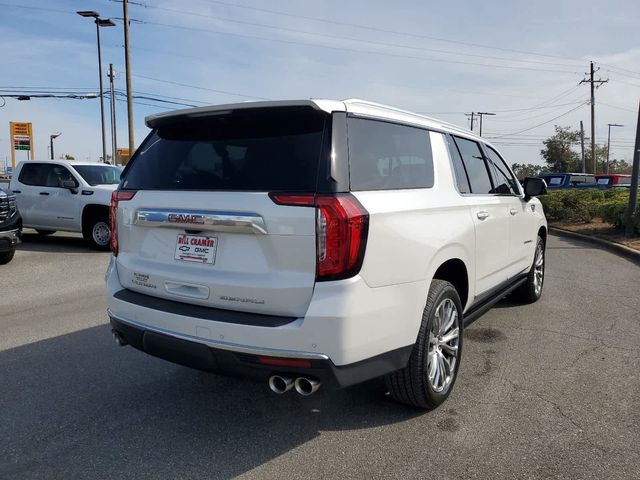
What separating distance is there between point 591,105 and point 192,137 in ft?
162

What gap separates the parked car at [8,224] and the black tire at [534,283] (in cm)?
779

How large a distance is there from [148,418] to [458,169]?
9.15ft

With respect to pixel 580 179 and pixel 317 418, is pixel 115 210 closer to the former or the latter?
pixel 317 418

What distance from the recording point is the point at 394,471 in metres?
2.71

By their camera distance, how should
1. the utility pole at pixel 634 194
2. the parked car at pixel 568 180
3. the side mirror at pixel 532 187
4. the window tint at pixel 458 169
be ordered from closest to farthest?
the window tint at pixel 458 169, the side mirror at pixel 532 187, the utility pole at pixel 634 194, the parked car at pixel 568 180

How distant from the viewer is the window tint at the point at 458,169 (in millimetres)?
3842

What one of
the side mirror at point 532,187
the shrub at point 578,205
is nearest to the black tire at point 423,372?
the side mirror at point 532,187

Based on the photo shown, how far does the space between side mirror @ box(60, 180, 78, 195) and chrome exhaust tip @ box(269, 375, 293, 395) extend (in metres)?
9.27

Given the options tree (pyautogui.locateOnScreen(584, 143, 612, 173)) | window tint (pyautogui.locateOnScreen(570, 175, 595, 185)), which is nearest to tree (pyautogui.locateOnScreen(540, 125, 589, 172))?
tree (pyautogui.locateOnScreen(584, 143, 612, 173))

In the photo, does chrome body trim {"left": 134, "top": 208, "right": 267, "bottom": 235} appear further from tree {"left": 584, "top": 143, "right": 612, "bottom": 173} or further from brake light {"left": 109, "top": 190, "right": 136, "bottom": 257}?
tree {"left": 584, "top": 143, "right": 612, "bottom": 173}

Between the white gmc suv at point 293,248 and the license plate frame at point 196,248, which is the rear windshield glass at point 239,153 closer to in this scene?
the white gmc suv at point 293,248

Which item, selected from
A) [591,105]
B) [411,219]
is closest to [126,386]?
[411,219]

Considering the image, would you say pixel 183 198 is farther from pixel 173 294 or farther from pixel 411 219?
pixel 411 219

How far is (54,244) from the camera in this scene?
11.5 meters
